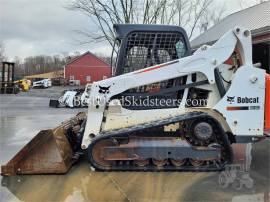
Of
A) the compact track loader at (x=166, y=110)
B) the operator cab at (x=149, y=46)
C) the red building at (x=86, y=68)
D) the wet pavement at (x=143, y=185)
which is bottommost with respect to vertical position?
the wet pavement at (x=143, y=185)

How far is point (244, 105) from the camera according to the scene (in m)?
5.79

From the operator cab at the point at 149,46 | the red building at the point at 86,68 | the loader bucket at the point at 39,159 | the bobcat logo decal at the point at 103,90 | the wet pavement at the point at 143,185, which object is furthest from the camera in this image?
the red building at the point at 86,68

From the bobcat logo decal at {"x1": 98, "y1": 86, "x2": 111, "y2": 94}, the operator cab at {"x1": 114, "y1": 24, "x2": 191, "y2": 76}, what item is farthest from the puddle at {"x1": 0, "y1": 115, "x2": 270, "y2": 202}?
the operator cab at {"x1": 114, "y1": 24, "x2": 191, "y2": 76}

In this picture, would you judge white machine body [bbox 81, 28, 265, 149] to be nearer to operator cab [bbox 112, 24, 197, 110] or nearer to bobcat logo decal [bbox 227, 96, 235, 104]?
bobcat logo decal [bbox 227, 96, 235, 104]

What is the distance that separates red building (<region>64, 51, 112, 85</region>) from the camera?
63.8 meters

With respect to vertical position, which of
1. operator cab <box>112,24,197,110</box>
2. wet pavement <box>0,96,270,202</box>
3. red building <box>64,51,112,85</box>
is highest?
red building <box>64,51,112,85</box>

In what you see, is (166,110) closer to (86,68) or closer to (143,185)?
(143,185)

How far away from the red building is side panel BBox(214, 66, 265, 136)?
191 ft

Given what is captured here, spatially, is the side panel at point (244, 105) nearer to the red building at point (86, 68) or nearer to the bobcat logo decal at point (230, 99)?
the bobcat logo decal at point (230, 99)

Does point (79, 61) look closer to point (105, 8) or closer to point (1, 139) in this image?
point (105, 8)

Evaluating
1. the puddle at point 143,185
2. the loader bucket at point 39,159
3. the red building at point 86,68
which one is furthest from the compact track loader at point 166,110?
the red building at point 86,68

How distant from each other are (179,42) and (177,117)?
1.37 metres

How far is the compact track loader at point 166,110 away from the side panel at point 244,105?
0.02 m

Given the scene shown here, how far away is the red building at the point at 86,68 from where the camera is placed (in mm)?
63781
